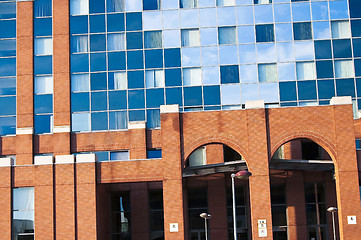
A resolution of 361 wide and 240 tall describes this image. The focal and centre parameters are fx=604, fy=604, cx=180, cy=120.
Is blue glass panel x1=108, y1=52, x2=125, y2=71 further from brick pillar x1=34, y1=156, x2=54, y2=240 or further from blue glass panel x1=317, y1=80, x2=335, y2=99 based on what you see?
blue glass panel x1=317, y1=80, x2=335, y2=99

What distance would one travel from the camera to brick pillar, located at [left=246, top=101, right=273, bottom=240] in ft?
113

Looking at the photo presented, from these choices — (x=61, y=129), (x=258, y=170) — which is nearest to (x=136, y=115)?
(x=61, y=129)

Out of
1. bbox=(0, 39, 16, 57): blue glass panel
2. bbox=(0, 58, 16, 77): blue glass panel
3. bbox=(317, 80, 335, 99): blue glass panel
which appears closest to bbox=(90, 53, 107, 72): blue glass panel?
bbox=(0, 58, 16, 77): blue glass panel

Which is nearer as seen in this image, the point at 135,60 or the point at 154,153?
the point at 154,153

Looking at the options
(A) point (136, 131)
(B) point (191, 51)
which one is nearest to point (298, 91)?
(B) point (191, 51)

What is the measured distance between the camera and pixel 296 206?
3981 cm

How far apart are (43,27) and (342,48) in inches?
868

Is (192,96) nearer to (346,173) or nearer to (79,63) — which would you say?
(79,63)

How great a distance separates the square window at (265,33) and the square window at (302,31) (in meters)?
1.67

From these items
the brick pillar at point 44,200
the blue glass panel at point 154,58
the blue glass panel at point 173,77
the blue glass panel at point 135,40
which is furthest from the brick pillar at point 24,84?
the blue glass panel at point 173,77

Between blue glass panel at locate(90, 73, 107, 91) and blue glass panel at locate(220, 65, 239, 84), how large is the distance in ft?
27.9

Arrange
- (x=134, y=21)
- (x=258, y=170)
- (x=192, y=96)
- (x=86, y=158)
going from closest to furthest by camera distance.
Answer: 1. (x=258, y=170)
2. (x=86, y=158)
3. (x=192, y=96)
4. (x=134, y=21)

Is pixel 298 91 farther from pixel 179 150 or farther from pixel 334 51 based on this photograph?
pixel 179 150

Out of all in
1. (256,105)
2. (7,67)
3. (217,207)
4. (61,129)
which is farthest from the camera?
(7,67)
